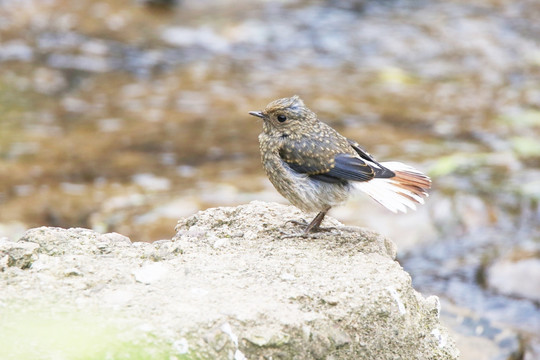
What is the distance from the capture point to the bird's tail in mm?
4176

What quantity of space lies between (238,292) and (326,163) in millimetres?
1338

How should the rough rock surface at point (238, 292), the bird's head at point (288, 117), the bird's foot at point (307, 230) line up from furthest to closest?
the bird's head at point (288, 117) < the bird's foot at point (307, 230) < the rough rock surface at point (238, 292)

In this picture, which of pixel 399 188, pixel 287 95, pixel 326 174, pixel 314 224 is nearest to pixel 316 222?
pixel 314 224

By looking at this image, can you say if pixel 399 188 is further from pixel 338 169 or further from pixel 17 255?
pixel 17 255

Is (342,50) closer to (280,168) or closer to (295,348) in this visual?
(280,168)

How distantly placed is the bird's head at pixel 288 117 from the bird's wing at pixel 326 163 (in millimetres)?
169

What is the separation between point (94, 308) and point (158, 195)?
4.86 meters

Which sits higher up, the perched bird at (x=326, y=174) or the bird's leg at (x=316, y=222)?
the perched bird at (x=326, y=174)

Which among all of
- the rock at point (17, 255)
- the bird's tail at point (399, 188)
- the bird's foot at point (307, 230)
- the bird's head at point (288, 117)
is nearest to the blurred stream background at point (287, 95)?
the bird's tail at point (399, 188)

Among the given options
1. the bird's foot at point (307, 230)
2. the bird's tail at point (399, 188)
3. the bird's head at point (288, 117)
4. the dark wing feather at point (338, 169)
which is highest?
the bird's head at point (288, 117)

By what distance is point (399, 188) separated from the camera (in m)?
4.27

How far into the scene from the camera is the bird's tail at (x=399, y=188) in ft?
13.7

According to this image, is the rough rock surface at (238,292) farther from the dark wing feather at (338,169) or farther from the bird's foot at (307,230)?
the dark wing feather at (338,169)

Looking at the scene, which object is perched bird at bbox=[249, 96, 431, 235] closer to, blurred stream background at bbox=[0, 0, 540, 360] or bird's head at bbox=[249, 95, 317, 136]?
bird's head at bbox=[249, 95, 317, 136]
